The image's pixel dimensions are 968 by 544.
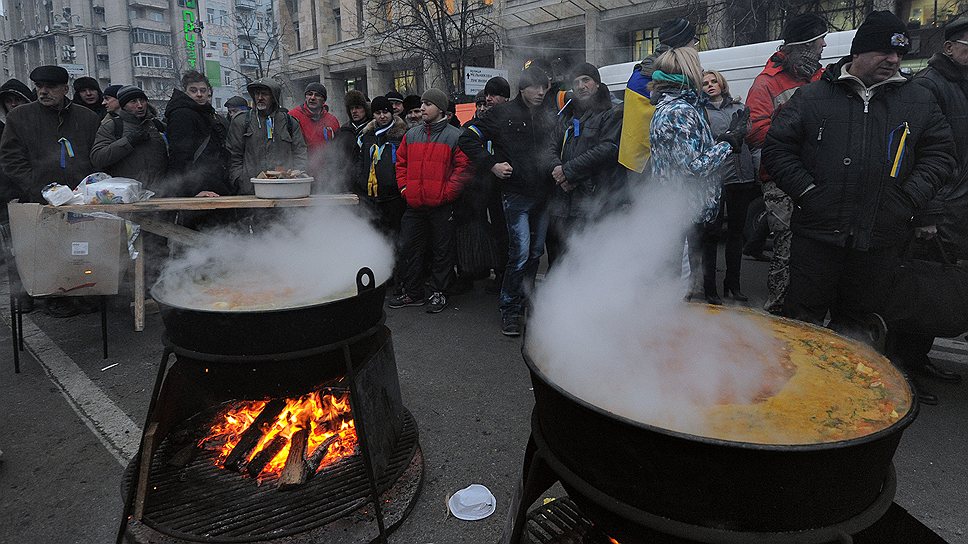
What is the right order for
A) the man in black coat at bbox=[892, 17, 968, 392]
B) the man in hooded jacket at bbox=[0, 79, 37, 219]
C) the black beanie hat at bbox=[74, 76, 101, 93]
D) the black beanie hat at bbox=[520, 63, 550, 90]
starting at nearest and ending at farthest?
the man in black coat at bbox=[892, 17, 968, 392] < the black beanie hat at bbox=[520, 63, 550, 90] < the man in hooded jacket at bbox=[0, 79, 37, 219] < the black beanie hat at bbox=[74, 76, 101, 93]

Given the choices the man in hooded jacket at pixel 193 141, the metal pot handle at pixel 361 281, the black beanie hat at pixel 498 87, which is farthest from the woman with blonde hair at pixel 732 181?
the man in hooded jacket at pixel 193 141

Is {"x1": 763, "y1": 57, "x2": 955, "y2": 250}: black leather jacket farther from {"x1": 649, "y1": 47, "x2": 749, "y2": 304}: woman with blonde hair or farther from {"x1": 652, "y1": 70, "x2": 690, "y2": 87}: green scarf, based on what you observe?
{"x1": 652, "y1": 70, "x2": 690, "y2": 87}: green scarf

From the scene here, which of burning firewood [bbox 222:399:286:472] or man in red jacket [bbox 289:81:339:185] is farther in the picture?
man in red jacket [bbox 289:81:339:185]

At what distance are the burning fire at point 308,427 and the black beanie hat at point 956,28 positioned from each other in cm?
452

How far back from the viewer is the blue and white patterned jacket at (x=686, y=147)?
148 inches

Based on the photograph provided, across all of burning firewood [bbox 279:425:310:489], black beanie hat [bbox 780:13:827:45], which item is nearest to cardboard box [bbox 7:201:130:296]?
burning firewood [bbox 279:425:310:489]

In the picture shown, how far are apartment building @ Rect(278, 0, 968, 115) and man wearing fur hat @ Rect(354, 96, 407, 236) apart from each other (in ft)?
6.39

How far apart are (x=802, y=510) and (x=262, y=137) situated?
6.03 m

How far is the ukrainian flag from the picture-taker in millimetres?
4234

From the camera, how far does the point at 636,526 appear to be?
1.50 metres

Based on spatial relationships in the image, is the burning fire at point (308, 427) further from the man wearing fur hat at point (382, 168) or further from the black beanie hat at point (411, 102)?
the black beanie hat at point (411, 102)

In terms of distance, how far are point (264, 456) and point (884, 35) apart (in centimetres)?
407

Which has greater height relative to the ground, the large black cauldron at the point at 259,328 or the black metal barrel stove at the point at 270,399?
the large black cauldron at the point at 259,328

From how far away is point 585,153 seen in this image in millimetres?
4633
